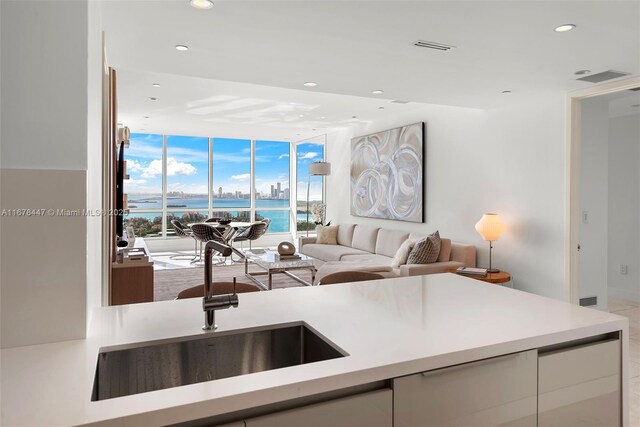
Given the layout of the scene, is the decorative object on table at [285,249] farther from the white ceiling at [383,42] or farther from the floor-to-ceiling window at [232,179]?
the floor-to-ceiling window at [232,179]

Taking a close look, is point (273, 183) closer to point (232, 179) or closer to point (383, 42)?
point (232, 179)

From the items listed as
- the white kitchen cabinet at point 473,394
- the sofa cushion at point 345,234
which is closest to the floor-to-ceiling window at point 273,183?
the sofa cushion at point 345,234

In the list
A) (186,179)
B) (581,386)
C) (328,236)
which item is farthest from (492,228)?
(186,179)

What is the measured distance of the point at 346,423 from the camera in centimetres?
103

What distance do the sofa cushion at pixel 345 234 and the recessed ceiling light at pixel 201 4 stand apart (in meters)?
5.19

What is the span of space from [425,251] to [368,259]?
1.31m

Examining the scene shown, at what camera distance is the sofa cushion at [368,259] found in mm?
5446

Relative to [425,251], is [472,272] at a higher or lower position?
lower

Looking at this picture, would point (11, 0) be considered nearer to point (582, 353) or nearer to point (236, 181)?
point (582, 353)

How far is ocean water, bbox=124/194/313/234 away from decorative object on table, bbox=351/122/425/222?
2.77 meters

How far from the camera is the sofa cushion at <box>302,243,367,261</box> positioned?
6.30 m

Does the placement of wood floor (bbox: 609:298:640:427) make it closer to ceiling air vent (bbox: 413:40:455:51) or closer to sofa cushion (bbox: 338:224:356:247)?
ceiling air vent (bbox: 413:40:455:51)

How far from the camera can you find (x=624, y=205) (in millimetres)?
5227

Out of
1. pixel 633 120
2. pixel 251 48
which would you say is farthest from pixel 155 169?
pixel 633 120
